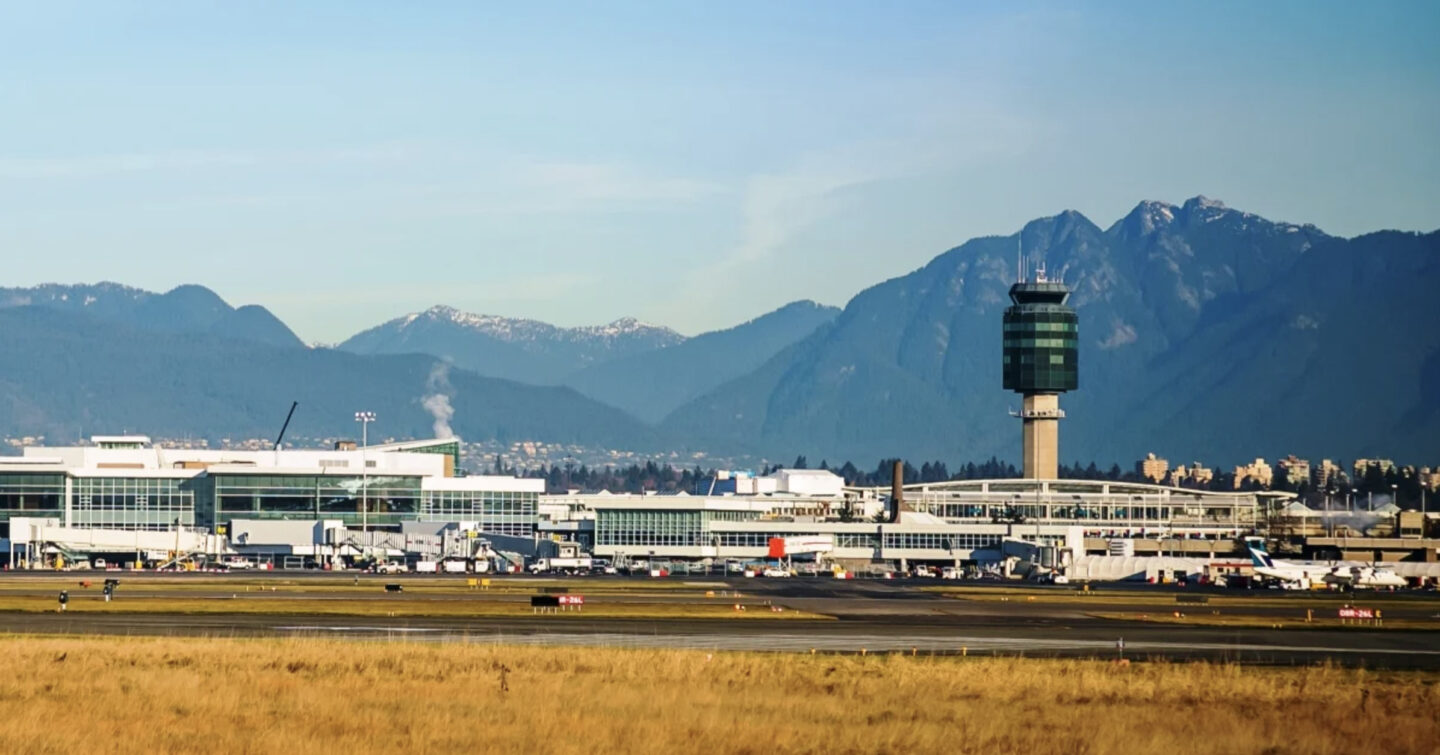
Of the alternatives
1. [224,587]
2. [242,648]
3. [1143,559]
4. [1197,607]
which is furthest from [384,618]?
[1143,559]

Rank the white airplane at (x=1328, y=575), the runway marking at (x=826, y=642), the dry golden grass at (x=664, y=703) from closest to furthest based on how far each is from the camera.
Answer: the dry golden grass at (x=664, y=703)
the runway marking at (x=826, y=642)
the white airplane at (x=1328, y=575)

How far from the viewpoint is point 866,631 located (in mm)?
95062

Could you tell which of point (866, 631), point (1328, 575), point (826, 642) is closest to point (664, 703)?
point (826, 642)

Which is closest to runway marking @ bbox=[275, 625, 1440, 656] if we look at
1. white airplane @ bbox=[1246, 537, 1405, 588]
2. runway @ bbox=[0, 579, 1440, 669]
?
runway @ bbox=[0, 579, 1440, 669]

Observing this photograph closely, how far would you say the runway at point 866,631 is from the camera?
3260 inches

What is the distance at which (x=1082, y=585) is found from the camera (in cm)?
17212

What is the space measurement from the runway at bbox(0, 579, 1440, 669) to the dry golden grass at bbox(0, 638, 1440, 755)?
8.07 metres

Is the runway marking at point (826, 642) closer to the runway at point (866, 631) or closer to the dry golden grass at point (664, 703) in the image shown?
the runway at point (866, 631)

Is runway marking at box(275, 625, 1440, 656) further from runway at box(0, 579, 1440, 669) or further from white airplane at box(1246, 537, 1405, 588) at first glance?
white airplane at box(1246, 537, 1405, 588)

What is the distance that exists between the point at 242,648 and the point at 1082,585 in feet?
357

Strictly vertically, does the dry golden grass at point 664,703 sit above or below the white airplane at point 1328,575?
above

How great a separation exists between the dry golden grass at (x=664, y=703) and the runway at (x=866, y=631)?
807cm

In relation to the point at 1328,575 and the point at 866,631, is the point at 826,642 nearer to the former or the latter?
the point at 866,631

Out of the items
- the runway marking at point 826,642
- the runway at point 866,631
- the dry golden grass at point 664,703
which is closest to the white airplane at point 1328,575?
Result: the runway at point 866,631
